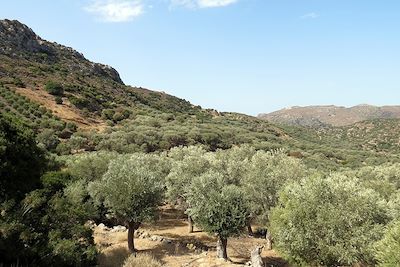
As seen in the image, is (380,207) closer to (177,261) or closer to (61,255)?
(177,261)

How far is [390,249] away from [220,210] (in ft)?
45.1

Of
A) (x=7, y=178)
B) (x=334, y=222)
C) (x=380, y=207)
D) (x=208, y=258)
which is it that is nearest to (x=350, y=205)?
(x=334, y=222)

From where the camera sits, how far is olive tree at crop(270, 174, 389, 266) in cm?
2405

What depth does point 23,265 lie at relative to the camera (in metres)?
19.2

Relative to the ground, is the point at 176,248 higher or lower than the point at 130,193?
lower

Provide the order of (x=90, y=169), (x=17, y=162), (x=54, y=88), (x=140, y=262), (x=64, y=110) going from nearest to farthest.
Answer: (x=140, y=262) → (x=17, y=162) → (x=90, y=169) → (x=64, y=110) → (x=54, y=88)

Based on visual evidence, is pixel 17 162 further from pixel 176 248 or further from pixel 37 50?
pixel 37 50

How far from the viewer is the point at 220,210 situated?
1216 inches

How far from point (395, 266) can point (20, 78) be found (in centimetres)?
9935

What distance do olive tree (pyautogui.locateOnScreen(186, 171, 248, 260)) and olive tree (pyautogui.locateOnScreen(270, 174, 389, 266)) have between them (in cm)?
435

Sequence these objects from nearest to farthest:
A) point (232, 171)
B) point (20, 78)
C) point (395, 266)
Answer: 1. point (395, 266)
2. point (232, 171)
3. point (20, 78)

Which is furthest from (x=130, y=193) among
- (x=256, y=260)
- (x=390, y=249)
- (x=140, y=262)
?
(x=390, y=249)

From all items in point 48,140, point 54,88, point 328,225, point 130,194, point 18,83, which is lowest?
point 328,225

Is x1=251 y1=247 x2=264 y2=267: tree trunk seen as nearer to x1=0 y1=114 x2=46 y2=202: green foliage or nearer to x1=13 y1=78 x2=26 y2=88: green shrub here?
x1=0 y1=114 x2=46 y2=202: green foliage
